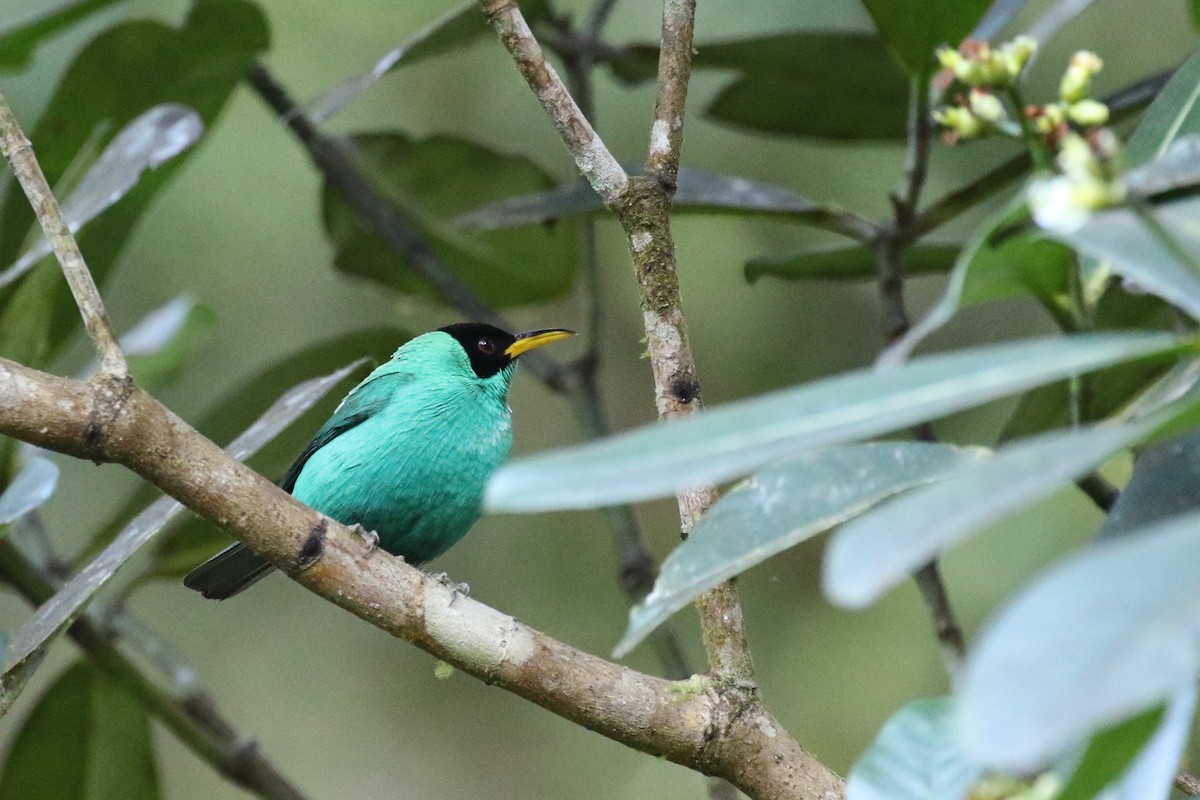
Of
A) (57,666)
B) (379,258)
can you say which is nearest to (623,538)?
(379,258)

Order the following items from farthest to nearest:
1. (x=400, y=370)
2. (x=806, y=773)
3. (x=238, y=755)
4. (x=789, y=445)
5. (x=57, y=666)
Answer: (x=57, y=666) < (x=400, y=370) < (x=238, y=755) < (x=806, y=773) < (x=789, y=445)

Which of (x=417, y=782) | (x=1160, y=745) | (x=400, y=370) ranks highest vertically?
(x=1160, y=745)

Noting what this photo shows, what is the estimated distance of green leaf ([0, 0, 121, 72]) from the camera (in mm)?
3184

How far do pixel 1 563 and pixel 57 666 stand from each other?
311cm

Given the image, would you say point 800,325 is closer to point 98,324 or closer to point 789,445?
point 98,324

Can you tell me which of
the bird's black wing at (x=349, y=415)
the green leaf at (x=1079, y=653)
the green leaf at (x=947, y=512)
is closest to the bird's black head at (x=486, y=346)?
the bird's black wing at (x=349, y=415)

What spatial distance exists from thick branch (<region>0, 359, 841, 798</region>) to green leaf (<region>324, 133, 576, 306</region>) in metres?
2.06

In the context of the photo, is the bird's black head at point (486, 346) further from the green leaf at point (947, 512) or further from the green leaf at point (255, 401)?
the green leaf at point (947, 512)

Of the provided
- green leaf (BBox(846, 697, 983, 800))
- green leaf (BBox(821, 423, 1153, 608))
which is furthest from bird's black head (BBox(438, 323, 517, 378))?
green leaf (BBox(821, 423, 1153, 608))

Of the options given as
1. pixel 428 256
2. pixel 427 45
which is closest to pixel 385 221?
pixel 428 256

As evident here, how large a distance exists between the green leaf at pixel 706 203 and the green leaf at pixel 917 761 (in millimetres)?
1762

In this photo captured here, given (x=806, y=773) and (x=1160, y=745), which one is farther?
(x=806, y=773)

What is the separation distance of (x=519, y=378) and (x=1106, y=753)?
4714 mm

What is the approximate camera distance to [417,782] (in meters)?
5.43
